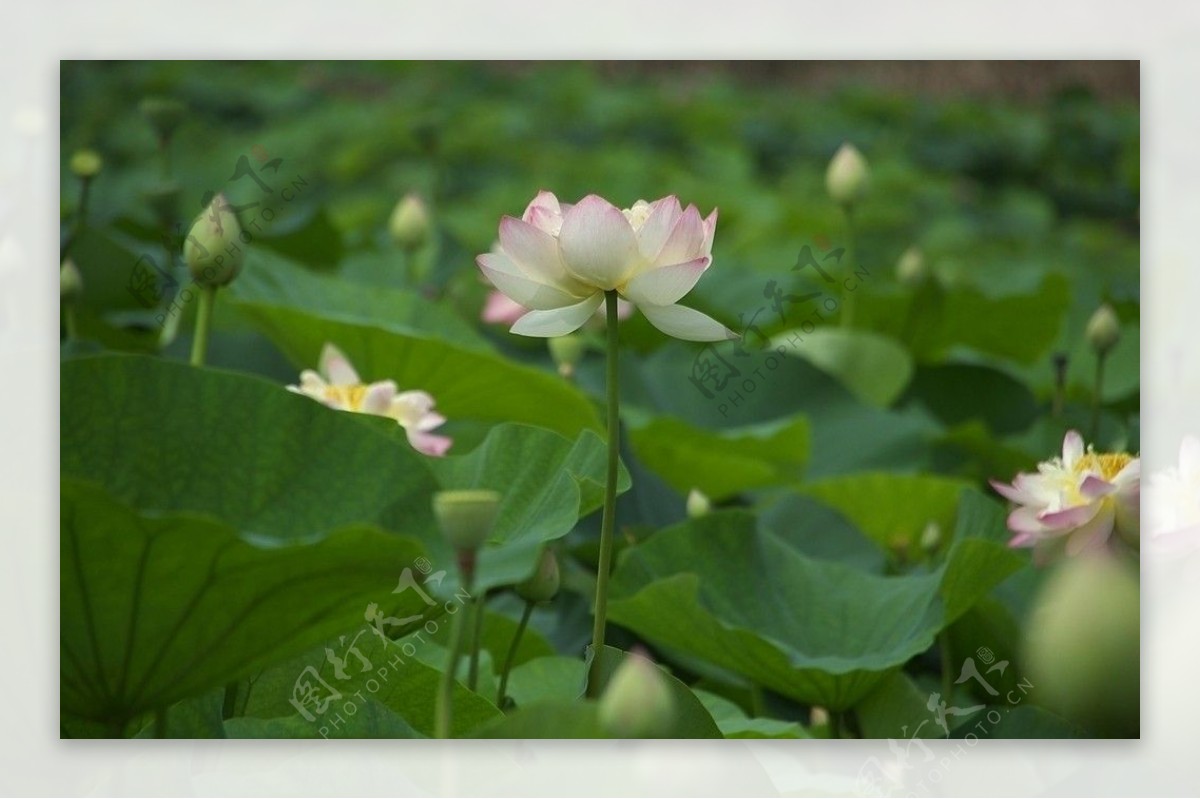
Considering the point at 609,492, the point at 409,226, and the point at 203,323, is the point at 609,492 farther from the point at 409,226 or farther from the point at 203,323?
the point at 409,226

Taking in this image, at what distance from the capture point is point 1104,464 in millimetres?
1063

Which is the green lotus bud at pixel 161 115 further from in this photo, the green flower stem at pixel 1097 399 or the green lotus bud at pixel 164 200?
the green flower stem at pixel 1097 399

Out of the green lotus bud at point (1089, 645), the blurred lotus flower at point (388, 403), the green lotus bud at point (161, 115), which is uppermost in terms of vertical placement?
the green lotus bud at point (161, 115)

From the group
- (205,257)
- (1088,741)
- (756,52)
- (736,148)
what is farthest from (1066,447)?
(736,148)

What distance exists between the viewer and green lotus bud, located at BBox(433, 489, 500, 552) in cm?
65

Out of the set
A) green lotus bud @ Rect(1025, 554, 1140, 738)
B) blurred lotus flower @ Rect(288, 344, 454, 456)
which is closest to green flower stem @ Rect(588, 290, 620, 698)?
blurred lotus flower @ Rect(288, 344, 454, 456)

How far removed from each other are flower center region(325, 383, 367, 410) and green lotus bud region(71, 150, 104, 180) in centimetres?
37

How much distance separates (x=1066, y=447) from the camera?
1.05 m

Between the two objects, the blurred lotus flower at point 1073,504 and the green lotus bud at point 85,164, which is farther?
the green lotus bud at point 85,164

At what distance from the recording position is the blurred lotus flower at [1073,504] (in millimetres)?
991

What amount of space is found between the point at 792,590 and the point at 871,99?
6.94ft

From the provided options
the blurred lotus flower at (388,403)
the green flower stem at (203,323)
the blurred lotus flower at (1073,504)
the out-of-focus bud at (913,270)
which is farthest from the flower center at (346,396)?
the out-of-focus bud at (913,270)

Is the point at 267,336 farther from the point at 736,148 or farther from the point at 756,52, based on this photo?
the point at 736,148

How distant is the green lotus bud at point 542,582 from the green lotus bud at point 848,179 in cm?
73
